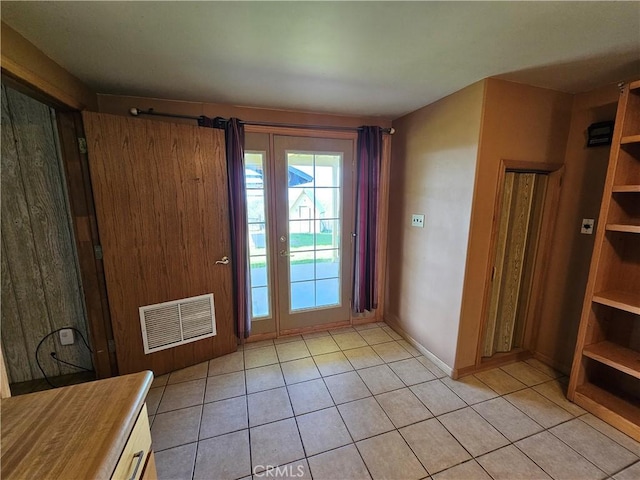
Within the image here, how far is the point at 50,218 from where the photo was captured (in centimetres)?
194

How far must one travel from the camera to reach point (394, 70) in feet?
5.54

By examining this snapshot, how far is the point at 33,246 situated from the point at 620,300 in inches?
158

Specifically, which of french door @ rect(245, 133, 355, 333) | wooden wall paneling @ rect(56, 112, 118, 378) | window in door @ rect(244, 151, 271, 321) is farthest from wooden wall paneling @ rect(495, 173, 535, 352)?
wooden wall paneling @ rect(56, 112, 118, 378)

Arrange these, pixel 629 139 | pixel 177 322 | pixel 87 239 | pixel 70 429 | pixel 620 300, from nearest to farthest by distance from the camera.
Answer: pixel 70 429 < pixel 629 139 < pixel 620 300 < pixel 87 239 < pixel 177 322

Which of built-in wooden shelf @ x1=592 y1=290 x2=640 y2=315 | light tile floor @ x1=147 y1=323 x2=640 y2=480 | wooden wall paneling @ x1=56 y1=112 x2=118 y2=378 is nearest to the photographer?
light tile floor @ x1=147 y1=323 x2=640 y2=480

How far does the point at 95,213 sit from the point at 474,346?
10.1 ft

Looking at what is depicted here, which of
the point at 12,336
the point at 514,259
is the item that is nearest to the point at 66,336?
the point at 12,336

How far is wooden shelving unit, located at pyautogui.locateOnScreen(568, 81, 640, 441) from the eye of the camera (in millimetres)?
1593

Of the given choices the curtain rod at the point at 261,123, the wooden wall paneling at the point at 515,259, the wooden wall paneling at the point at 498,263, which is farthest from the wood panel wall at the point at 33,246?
the wooden wall paneling at the point at 515,259

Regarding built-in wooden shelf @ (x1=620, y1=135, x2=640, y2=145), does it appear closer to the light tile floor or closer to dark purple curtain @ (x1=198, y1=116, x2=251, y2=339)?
the light tile floor

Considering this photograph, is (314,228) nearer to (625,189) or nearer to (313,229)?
(313,229)

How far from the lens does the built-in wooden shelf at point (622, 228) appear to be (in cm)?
153

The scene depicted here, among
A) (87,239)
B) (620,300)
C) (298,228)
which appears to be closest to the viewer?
(620,300)

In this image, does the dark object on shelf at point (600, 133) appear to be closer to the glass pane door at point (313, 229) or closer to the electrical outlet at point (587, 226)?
the electrical outlet at point (587, 226)
